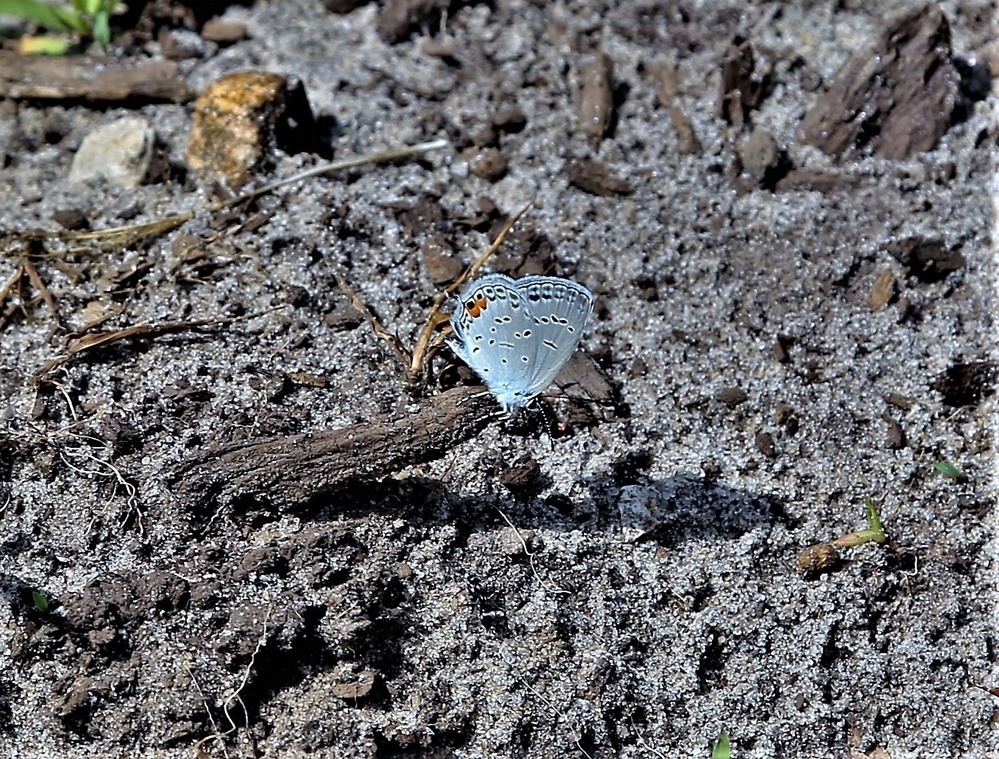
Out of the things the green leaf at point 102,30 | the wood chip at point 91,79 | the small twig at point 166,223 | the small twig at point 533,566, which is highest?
the green leaf at point 102,30

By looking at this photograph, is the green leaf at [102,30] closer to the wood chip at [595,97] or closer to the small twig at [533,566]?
the wood chip at [595,97]

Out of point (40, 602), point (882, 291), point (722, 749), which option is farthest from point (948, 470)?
point (40, 602)

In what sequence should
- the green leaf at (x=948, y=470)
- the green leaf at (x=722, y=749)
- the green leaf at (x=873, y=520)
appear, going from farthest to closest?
the green leaf at (x=948, y=470) < the green leaf at (x=873, y=520) < the green leaf at (x=722, y=749)

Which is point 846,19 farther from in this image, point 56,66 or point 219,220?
point 56,66

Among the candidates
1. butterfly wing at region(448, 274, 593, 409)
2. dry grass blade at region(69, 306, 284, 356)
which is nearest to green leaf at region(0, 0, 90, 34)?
dry grass blade at region(69, 306, 284, 356)

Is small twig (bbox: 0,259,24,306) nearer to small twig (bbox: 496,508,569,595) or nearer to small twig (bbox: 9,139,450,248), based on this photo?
small twig (bbox: 9,139,450,248)

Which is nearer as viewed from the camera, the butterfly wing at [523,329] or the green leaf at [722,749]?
the green leaf at [722,749]


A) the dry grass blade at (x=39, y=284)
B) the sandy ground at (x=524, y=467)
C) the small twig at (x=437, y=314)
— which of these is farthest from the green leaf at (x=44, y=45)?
the small twig at (x=437, y=314)
